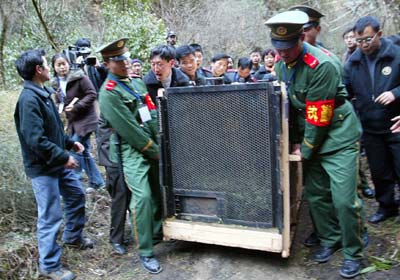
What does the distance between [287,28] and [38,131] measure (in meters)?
2.09

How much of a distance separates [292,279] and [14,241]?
8.01 feet

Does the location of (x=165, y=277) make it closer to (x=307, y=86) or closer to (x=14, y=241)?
(x=14, y=241)

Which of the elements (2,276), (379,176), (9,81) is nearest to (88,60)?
(2,276)

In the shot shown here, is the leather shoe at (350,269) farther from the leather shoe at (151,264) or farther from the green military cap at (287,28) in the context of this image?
the green military cap at (287,28)

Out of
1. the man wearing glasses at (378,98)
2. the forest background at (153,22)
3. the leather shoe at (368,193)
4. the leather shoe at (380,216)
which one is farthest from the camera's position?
the forest background at (153,22)

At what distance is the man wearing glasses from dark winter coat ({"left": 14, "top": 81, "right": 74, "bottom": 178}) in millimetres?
2790

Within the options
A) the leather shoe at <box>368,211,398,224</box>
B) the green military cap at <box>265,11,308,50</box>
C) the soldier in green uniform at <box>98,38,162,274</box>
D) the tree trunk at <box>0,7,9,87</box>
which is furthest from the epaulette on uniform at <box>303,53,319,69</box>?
the tree trunk at <box>0,7,9,87</box>

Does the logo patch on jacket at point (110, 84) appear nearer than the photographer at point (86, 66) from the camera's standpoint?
Yes

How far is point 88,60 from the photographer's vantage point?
5.10 meters

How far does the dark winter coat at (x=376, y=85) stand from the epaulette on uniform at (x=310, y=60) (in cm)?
98

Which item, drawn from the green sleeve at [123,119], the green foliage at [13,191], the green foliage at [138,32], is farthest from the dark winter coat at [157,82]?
the green foliage at [138,32]

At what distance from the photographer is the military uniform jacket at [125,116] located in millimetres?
3373

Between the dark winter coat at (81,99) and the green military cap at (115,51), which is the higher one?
the green military cap at (115,51)

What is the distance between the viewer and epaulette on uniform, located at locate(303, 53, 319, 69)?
9.97 feet
